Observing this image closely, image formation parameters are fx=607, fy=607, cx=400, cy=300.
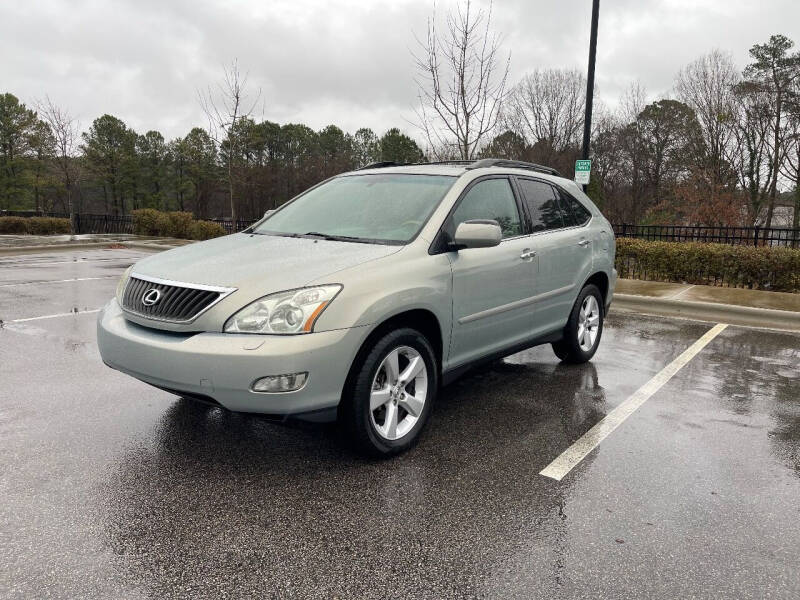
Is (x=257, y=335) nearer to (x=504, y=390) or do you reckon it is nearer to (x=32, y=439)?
(x=32, y=439)

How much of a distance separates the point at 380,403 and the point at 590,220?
133 inches

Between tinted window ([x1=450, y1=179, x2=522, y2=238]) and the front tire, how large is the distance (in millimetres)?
949

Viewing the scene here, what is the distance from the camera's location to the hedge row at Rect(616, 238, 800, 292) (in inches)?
417

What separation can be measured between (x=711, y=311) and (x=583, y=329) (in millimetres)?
4370

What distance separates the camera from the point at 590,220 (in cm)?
593

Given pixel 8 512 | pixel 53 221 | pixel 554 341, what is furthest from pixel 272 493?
pixel 53 221

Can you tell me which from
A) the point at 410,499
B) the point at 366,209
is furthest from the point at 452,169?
the point at 410,499

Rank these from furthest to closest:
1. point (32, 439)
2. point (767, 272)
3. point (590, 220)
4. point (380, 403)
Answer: point (767, 272) → point (590, 220) → point (32, 439) → point (380, 403)

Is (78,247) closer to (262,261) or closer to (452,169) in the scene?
(452,169)

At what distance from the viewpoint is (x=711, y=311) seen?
29.9 ft

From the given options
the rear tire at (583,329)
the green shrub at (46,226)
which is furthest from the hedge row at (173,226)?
the rear tire at (583,329)

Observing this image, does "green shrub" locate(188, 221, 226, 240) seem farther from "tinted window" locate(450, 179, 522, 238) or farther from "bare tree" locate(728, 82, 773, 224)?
"bare tree" locate(728, 82, 773, 224)

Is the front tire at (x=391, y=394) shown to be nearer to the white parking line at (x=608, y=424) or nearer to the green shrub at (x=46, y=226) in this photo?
the white parking line at (x=608, y=424)

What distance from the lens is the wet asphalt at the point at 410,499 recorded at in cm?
256
